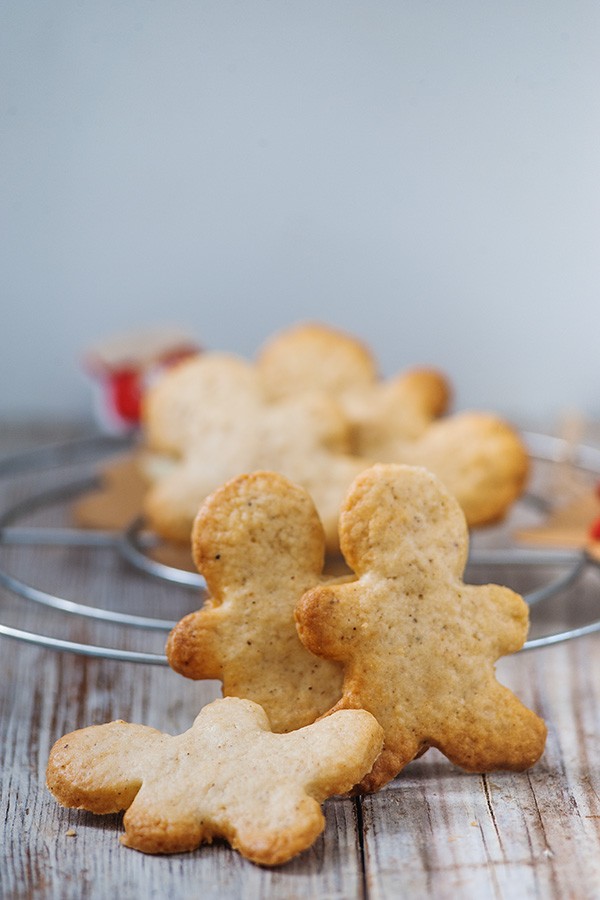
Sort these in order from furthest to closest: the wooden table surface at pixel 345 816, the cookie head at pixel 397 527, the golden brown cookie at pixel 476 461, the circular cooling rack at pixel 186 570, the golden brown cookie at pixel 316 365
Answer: the golden brown cookie at pixel 316 365
the golden brown cookie at pixel 476 461
the circular cooling rack at pixel 186 570
the cookie head at pixel 397 527
the wooden table surface at pixel 345 816

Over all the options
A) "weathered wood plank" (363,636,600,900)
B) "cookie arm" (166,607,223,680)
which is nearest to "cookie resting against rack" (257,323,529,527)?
"weathered wood plank" (363,636,600,900)

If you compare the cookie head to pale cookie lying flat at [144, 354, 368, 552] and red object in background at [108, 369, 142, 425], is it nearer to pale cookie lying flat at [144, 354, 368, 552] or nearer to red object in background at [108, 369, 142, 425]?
pale cookie lying flat at [144, 354, 368, 552]

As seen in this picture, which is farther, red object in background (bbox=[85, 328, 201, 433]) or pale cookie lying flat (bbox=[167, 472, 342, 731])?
red object in background (bbox=[85, 328, 201, 433])

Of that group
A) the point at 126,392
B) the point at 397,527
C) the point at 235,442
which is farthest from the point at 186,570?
the point at 126,392

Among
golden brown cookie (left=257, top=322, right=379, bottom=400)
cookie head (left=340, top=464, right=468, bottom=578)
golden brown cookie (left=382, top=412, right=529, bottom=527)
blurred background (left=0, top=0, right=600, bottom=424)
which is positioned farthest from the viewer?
blurred background (left=0, top=0, right=600, bottom=424)

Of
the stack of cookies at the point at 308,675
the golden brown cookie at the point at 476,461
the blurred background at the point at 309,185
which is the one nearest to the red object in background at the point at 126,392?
the blurred background at the point at 309,185

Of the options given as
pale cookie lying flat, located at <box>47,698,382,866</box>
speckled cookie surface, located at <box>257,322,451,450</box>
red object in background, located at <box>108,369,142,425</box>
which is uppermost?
speckled cookie surface, located at <box>257,322,451,450</box>

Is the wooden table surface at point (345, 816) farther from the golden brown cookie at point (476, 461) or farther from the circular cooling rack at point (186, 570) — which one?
the golden brown cookie at point (476, 461)

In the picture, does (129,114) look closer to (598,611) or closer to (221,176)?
(221,176)
